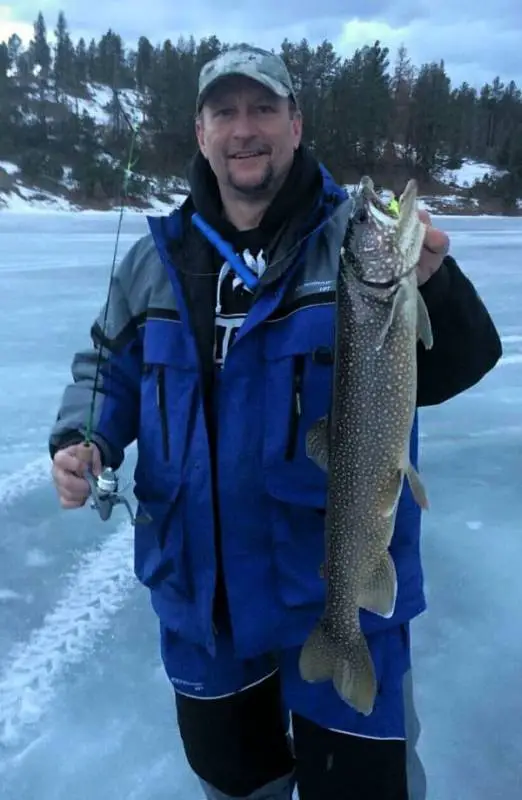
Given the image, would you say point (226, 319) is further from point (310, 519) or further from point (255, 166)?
point (310, 519)

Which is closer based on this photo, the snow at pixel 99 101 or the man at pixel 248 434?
the man at pixel 248 434

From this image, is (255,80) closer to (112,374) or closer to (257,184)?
(257,184)

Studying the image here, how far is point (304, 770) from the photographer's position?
7.00 feet

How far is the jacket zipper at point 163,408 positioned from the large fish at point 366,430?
434 millimetres

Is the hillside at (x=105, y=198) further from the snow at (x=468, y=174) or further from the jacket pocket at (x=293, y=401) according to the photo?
the jacket pocket at (x=293, y=401)

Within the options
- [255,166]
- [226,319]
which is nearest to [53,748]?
[226,319]

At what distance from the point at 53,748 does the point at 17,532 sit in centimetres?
150

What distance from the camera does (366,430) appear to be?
187 centimetres

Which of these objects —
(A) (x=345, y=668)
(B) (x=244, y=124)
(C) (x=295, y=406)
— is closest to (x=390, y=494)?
(C) (x=295, y=406)

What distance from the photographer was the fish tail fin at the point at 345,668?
1933mm

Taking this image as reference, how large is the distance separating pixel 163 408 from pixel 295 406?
383 mm

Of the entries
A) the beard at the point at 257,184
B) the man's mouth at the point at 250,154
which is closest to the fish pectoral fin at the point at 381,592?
the beard at the point at 257,184

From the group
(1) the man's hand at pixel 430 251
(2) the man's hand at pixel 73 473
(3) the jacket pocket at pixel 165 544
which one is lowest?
(3) the jacket pocket at pixel 165 544

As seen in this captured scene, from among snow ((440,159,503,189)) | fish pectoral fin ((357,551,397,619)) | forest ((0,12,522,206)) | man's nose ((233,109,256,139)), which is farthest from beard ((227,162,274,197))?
snow ((440,159,503,189))
